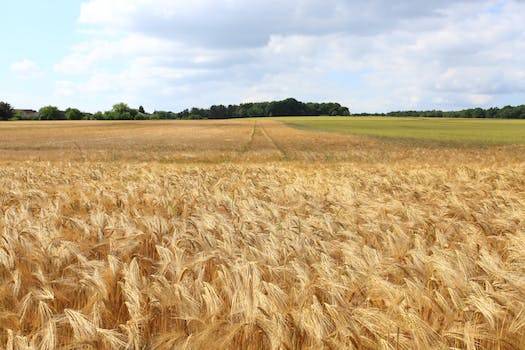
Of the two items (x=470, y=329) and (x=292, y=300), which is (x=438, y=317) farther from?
(x=292, y=300)

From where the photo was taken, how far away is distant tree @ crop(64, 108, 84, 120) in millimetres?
137625

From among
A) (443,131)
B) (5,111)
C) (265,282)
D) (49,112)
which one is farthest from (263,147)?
(49,112)

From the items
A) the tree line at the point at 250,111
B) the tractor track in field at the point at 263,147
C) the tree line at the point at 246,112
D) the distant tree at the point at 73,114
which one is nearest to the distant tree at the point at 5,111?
the tree line at the point at 246,112

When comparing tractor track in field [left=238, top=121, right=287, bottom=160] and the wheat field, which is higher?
the wheat field

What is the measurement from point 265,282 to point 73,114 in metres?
148

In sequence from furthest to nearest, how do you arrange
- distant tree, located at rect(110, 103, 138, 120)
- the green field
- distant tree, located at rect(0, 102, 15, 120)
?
distant tree, located at rect(110, 103, 138, 120), distant tree, located at rect(0, 102, 15, 120), the green field

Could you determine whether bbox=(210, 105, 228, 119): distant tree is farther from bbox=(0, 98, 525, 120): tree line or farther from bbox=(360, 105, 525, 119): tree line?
bbox=(360, 105, 525, 119): tree line

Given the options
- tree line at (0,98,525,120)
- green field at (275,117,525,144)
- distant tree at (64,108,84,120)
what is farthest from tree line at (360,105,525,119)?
distant tree at (64,108,84,120)

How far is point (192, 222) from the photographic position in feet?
14.9

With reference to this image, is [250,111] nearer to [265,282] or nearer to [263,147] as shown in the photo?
[263,147]

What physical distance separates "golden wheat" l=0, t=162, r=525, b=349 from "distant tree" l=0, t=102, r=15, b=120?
454 ft

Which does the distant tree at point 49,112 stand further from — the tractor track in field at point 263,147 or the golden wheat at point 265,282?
the golden wheat at point 265,282

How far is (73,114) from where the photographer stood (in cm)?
13762

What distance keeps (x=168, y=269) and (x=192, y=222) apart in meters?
1.42
